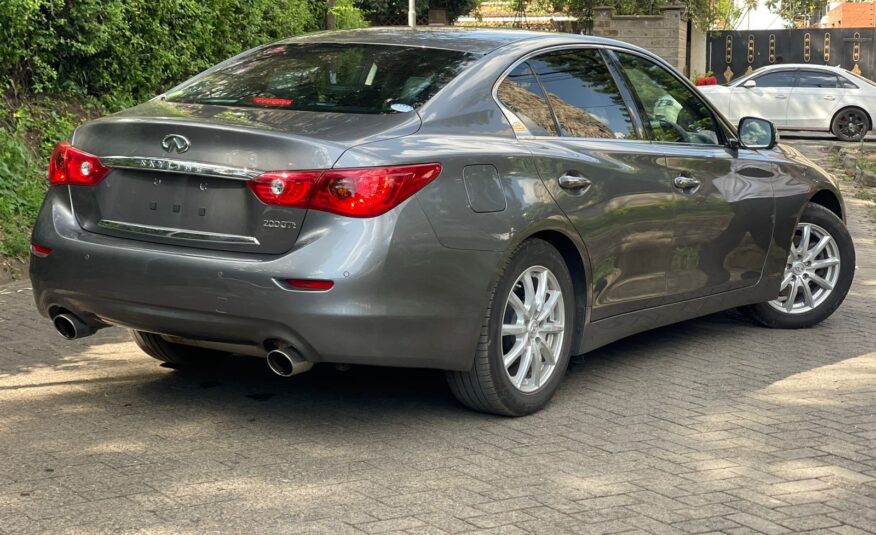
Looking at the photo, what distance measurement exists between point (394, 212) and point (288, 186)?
0.41 m

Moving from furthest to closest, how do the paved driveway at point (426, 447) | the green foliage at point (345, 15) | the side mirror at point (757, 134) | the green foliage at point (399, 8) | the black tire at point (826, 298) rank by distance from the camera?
the green foliage at point (399, 8)
the green foliage at point (345, 15)
the black tire at point (826, 298)
the side mirror at point (757, 134)
the paved driveway at point (426, 447)

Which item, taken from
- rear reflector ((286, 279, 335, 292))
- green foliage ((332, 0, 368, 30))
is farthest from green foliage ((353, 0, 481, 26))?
rear reflector ((286, 279, 335, 292))

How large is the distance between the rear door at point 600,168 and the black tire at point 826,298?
4.98 ft

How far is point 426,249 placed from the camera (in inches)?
191

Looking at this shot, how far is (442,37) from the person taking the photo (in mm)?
5949

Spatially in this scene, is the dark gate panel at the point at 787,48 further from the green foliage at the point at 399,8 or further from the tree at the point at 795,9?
the tree at the point at 795,9

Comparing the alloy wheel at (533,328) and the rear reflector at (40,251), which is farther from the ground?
the rear reflector at (40,251)

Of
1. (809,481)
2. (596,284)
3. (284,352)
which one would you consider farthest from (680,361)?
(284,352)

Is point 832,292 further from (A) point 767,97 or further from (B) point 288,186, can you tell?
(A) point 767,97

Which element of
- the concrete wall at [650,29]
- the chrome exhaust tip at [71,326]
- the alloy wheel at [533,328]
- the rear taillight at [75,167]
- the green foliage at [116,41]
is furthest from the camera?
the concrete wall at [650,29]

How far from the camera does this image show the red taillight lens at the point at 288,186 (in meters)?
4.71

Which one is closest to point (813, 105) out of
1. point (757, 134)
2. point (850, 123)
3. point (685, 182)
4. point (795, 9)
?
point (850, 123)

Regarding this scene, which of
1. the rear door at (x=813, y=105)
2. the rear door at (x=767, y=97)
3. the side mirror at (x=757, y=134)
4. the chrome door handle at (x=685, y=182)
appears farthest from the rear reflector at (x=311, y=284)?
the rear door at (x=813, y=105)

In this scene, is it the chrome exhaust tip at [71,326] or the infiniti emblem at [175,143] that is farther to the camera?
the chrome exhaust tip at [71,326]
